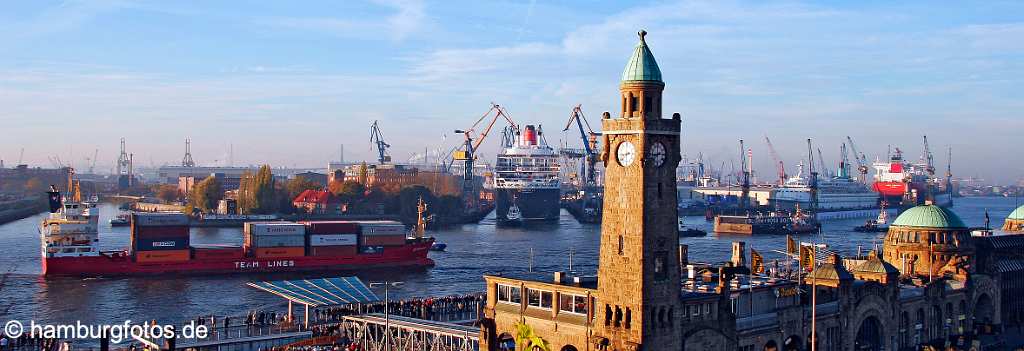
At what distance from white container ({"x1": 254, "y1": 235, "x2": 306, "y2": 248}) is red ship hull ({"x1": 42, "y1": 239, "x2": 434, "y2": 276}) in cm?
116

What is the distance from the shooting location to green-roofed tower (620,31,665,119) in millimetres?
34438

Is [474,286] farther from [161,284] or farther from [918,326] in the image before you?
[918,326]

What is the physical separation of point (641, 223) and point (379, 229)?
63284mm

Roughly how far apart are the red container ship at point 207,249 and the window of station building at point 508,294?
2047 inches

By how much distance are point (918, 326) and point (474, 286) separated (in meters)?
35.0

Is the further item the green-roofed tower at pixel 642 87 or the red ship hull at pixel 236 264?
the red ship hull at pixel 236 264

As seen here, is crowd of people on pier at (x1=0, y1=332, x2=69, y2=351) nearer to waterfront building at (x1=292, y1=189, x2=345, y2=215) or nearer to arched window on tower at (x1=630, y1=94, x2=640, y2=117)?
arched window on tower at (x1=630, y1=94, x2=640, y2=117)

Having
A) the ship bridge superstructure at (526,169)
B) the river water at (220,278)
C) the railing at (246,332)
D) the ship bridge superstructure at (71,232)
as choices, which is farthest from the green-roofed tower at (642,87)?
the ship bridge superstructure at (526,169)

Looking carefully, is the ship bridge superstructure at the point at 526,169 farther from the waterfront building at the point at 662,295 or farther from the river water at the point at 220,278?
the waterfront building at the point at 662,295

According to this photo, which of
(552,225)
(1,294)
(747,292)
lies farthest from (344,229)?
(552,225)

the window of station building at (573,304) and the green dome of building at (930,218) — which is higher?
the green dome of building at (930,218)

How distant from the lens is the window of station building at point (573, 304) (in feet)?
122

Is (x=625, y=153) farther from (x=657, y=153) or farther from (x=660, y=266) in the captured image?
(x=660, y=266)

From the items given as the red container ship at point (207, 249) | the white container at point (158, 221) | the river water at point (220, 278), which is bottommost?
the river water at point (220, 278)
